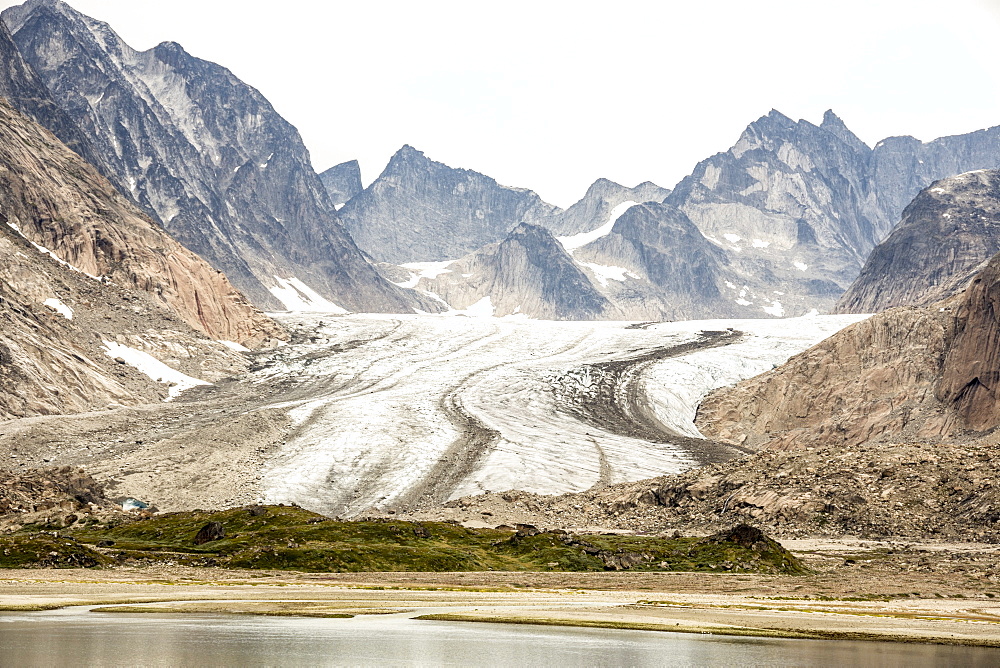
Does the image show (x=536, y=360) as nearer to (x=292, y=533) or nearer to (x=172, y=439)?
(x=172, y=439)

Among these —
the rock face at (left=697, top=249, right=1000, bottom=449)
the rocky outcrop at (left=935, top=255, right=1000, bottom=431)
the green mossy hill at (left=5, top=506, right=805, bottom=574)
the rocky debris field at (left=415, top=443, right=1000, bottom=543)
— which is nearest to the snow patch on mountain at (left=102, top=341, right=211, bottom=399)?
the rocky debris field at (left=415, top=443, right=1000, bottom=543)

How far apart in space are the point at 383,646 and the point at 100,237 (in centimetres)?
13596

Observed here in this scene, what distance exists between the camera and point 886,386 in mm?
104062

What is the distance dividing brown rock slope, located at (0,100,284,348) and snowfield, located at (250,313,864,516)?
44.1 ft

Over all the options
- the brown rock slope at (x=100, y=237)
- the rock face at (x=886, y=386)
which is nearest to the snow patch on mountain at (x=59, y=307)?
the brown rock slope at (x=100, y=237)

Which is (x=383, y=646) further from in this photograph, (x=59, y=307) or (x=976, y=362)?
(x=59, y=307)

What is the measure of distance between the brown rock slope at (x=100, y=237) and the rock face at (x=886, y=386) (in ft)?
249

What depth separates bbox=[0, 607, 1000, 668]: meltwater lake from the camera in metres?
24.5

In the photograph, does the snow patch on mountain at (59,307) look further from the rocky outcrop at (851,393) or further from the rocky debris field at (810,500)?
the rocky outcrop at (851,393)

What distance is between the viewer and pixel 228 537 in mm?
53875

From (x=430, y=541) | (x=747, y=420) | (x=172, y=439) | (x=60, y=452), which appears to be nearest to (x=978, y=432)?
(x=747, y=420)

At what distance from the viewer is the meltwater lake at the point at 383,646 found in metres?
24.5

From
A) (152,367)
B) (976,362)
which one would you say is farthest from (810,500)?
(152,367)

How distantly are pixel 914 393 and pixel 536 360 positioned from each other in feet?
176
